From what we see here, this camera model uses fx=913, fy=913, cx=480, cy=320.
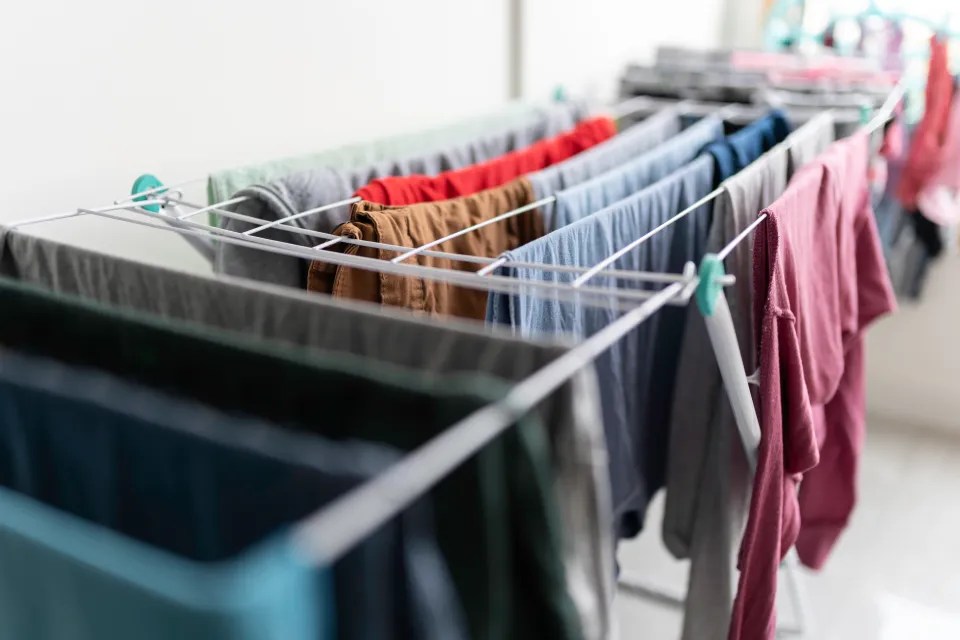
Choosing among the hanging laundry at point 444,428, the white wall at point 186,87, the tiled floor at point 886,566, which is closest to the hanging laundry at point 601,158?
the white wall at point 186,87

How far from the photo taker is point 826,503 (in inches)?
62.9

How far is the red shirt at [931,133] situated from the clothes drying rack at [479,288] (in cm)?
48

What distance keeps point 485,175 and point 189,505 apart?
789 mm

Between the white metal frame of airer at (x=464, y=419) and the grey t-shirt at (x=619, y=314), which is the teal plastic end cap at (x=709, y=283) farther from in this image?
the grey t-shirt at (x=619, y=314)

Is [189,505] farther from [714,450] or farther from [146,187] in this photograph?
[714,450]

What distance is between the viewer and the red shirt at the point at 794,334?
108 cm

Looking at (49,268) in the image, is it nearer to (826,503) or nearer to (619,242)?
(619,242)

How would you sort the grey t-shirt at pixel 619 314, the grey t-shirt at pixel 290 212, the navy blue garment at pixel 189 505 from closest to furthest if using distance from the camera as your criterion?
the navy blue garment at pixel 189 505 → the grey t-shirt at pixel 619 314 → the grey t-shirt at pixel 290 212

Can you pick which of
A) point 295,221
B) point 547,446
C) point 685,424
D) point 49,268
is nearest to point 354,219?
point 295,221

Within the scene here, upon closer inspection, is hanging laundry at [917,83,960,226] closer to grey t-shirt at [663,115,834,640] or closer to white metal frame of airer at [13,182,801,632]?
grey t-shirt at [663,115,834,640]

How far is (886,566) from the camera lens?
2117 millimetres

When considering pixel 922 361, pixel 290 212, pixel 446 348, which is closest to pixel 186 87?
pixel 290 212

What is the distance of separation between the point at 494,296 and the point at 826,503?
0.92 meters

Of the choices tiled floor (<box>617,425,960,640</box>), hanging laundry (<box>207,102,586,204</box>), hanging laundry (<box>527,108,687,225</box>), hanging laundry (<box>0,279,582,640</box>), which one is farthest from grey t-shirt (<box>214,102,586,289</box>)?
tiled floor (<box>617,425,960,640</box>)
